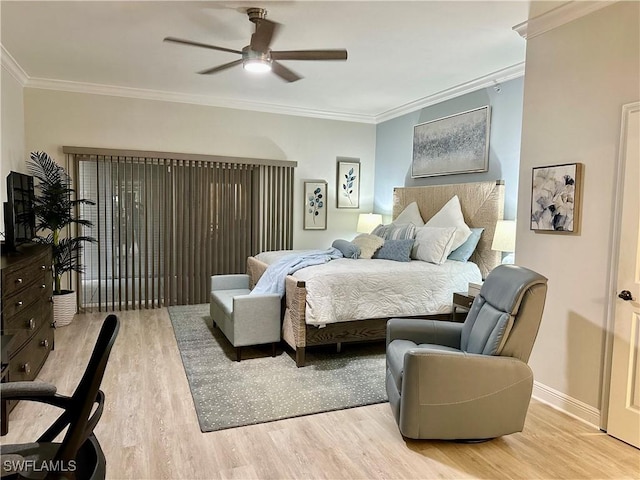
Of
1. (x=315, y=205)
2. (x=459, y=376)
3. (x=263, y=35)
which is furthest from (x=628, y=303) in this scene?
(x=315, y=205)

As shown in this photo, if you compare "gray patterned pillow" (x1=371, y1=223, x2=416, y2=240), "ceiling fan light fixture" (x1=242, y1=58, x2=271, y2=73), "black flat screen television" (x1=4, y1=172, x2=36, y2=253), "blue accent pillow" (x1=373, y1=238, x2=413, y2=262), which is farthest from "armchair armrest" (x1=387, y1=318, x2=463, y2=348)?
"black flat screen television" (x1=4, y1=172, x2=36, y2=253)

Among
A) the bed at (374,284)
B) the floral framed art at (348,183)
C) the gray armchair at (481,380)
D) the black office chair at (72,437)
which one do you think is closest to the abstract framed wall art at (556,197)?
the gray armchair at (481,380)

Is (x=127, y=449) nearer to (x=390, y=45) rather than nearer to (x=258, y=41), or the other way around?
(x=258, y=41)

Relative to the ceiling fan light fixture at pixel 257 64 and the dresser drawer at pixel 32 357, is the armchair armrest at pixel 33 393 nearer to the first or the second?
the dresser drawer at pixel 32 357

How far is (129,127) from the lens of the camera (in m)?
5.41

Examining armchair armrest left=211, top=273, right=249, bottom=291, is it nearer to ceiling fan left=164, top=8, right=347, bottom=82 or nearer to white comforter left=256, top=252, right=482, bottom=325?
white comforter left=256, top=252, right=482, bottom=325

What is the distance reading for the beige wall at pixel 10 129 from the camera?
4.09 m

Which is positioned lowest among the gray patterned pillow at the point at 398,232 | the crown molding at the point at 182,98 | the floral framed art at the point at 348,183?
the gray patterned pillow at the point at 398,232

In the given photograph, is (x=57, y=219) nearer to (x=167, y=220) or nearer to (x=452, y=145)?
(x=167, y=220)

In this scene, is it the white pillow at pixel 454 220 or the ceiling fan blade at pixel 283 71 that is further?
the white pillow at pixel 454 220

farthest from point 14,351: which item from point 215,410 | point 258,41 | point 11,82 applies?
point 11,82

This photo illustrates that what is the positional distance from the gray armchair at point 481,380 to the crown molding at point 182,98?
4552 millimetres

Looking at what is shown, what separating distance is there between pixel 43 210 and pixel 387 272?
3.66m

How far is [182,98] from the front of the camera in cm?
559
